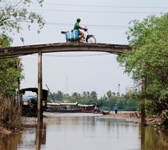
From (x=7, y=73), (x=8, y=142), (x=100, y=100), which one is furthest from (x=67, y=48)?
(x=100, y=100)

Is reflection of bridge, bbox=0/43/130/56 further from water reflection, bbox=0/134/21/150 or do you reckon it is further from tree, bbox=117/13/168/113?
water reflection, bbox=0/134/21/150

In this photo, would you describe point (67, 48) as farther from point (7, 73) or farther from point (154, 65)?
point (154, 65)

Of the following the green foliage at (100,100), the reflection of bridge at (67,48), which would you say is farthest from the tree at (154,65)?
the green foliage at (100,100)

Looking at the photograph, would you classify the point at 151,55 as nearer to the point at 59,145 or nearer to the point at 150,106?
the point at 150,106

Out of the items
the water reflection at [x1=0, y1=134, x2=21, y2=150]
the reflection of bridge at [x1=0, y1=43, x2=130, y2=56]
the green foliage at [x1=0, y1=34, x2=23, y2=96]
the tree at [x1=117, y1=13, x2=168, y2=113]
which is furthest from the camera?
the reflection of bridge at [x1=0, y1=43, x2=130, y2=56]

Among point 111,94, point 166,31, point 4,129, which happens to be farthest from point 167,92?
point 111,94

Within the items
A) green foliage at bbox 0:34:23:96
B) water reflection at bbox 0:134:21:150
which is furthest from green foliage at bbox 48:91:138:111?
water reflection at bbox 0:134:21:150

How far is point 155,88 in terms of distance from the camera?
82.9 ft

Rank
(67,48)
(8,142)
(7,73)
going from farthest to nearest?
(67,48)
(7,73)
(8,142)

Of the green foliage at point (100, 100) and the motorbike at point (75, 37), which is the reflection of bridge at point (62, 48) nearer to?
the motorbike at point (75, 37)

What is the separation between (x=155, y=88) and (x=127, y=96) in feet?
10.2

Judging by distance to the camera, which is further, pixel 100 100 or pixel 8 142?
pixel 100 100

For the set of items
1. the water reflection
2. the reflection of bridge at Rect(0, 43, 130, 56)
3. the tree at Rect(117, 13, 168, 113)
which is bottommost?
the water reflection

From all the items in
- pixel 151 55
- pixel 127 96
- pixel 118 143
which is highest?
pixel 151 55
